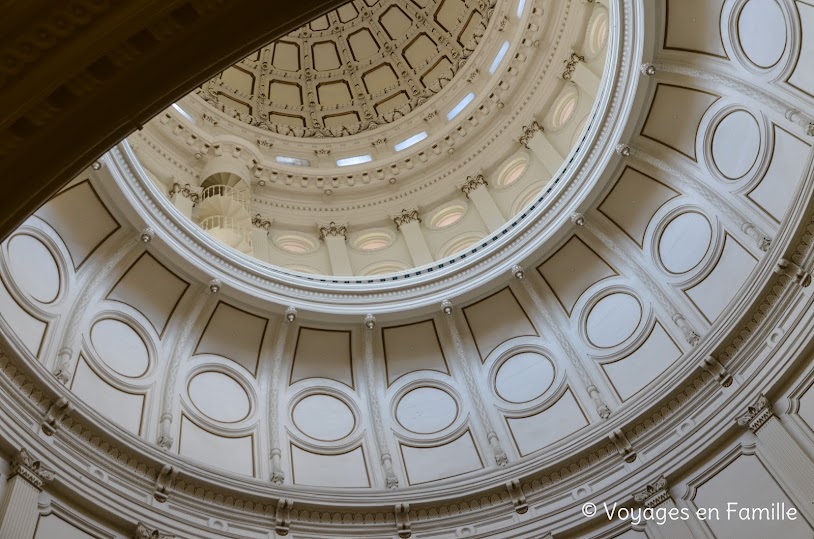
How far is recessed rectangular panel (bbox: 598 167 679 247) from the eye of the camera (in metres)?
16.5

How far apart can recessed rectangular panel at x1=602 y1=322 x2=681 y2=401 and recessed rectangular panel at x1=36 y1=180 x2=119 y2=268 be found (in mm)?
11298

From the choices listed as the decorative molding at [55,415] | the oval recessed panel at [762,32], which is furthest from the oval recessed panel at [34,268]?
the oval recessed panel at [762,32]

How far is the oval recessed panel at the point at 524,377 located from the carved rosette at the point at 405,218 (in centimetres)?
682

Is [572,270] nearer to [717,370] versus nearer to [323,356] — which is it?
[717,370]

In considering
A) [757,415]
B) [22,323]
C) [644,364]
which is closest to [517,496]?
[644,364]

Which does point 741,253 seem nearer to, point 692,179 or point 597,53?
point 692,179

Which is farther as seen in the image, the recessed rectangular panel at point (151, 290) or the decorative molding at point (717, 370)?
the recessed rectangular panel at point (151, 290)

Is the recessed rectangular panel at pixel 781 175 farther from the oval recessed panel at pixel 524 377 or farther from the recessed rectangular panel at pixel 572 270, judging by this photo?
the oval recessed panel at pixel 524 377

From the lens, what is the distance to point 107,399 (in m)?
13.9

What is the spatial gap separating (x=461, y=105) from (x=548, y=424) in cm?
1360

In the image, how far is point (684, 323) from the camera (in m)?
15.3

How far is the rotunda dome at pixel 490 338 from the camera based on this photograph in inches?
498

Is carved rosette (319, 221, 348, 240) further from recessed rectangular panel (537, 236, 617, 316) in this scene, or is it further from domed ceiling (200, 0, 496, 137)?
recessed rectangular panel (537, 236, 617, 316)

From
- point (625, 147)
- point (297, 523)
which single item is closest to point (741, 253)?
point (625, 147)
